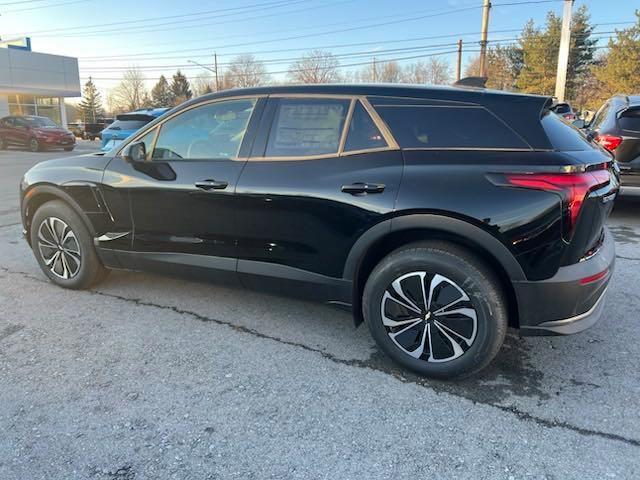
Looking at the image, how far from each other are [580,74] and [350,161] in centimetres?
4988

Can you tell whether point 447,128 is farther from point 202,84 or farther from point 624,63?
point 202,84

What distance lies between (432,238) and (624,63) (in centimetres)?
4032

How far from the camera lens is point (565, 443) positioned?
7.34 ft

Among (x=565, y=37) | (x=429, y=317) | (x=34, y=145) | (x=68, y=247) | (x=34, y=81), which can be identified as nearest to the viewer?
(x=429, y=317)

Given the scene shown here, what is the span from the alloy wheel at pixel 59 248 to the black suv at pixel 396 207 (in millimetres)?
757

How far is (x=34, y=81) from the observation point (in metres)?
32.0

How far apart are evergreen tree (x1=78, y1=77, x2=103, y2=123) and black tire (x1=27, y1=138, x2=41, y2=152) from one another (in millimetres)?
50814

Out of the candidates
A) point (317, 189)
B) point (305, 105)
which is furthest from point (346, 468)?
point (305, 105)

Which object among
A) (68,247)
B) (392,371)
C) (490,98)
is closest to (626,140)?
(490,98)

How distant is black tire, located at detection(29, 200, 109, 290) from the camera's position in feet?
12.9

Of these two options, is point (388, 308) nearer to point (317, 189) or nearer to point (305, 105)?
point (317, 189)

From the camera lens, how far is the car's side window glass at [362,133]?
2.82m

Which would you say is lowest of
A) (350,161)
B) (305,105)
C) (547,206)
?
(547,206)

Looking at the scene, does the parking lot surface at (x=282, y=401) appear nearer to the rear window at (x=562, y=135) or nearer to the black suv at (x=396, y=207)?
the black suv at (x=396, y=207)
